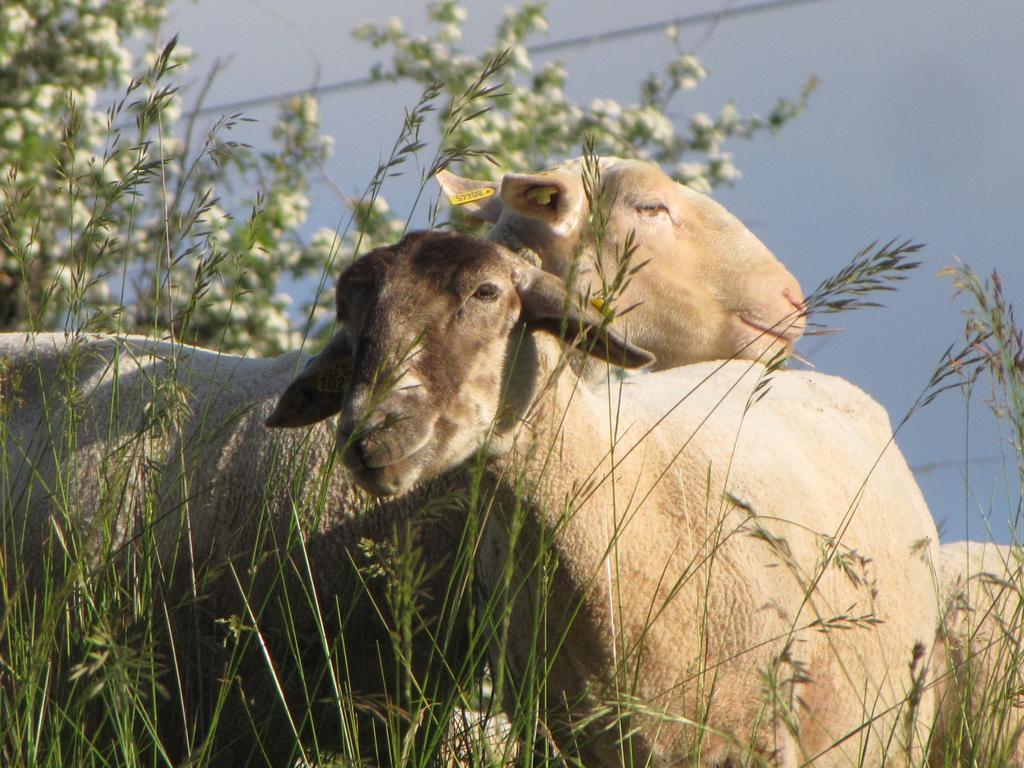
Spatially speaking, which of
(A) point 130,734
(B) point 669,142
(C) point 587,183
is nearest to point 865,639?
(C) point 587,183

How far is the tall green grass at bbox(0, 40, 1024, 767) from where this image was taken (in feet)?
7.47

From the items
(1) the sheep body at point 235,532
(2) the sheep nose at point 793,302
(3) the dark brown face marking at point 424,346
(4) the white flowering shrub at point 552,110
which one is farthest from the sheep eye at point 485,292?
(4) the white flowering shrub at point 552,110

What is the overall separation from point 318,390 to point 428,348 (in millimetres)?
436

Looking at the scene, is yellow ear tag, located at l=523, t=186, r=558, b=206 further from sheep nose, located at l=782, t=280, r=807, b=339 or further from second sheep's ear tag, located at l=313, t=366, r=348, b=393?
second sheep's ear tag, located at l=313, t=366, r=348, b=393

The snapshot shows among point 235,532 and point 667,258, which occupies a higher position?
point 667,258

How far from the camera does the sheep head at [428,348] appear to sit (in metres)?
2.69

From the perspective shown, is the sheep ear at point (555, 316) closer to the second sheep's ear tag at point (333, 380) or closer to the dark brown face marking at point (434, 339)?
the dark brown face marking at point (434, 339)

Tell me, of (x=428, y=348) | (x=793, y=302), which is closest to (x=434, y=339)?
(x=428, y=348)

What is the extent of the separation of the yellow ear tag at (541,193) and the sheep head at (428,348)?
112 centimetres

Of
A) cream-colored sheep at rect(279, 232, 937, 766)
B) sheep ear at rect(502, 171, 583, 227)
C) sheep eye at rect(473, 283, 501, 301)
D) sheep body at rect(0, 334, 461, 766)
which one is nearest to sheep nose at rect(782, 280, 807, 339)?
sheep ear at rect(502, 171, 583, 227)

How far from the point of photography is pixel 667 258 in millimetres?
4375

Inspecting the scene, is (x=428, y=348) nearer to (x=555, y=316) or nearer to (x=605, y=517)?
(x=555, y=316)

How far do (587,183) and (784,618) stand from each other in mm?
1259

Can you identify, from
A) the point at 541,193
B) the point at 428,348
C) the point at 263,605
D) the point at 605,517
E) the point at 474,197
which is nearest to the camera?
the point at 263,605
